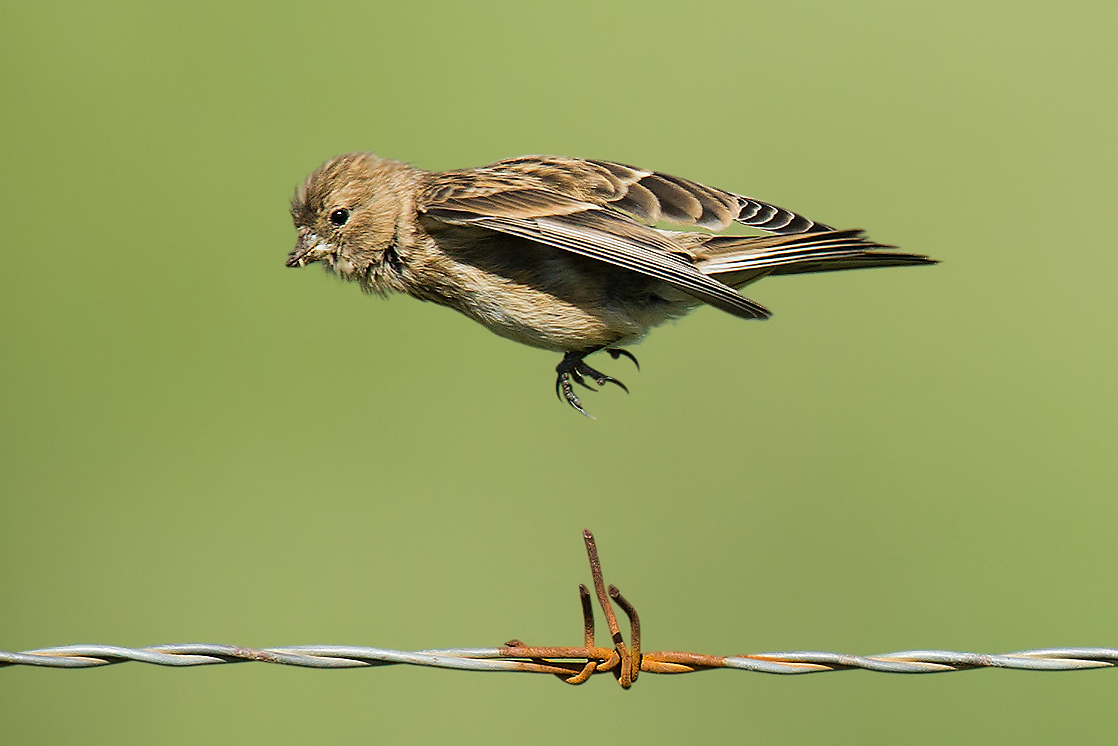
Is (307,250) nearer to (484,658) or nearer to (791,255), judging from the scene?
(791,255)

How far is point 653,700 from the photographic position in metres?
8.04

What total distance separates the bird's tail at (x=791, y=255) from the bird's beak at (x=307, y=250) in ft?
5.39

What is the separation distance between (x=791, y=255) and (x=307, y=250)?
213 cm

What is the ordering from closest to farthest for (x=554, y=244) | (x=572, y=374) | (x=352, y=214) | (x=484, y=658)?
(x=484, y=658) → (x=554, y=244) → (x=352, y=214) → (x=572, y=374)

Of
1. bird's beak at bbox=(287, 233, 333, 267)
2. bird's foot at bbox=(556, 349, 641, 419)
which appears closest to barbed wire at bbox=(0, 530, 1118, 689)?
bird's foot at bbox=(556, 349, 641, 419)

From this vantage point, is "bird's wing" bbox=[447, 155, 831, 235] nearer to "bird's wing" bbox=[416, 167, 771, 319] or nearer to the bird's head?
"bird's wing" bbox=[416, 167, 771, 319]

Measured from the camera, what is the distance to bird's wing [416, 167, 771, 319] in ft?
15.3

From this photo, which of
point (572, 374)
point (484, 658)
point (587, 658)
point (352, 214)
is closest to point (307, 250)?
point (352, 214)

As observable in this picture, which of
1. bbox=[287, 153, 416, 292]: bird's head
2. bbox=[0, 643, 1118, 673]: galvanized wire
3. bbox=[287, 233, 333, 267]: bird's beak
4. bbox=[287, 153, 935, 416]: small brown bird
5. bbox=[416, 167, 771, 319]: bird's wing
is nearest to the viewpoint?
bbox=[0, 643, 1118, 673]: galvanized wire

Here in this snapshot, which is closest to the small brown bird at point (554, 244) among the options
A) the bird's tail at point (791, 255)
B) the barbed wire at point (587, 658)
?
the bird's tail at point (791, 255)

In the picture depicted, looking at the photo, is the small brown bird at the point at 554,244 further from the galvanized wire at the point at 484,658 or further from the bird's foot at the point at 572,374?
the galvanized wire at the point at 484,658

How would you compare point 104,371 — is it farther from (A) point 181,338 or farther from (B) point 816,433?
(B) point 816,433

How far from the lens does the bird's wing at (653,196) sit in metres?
5.06

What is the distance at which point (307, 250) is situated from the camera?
557cm
